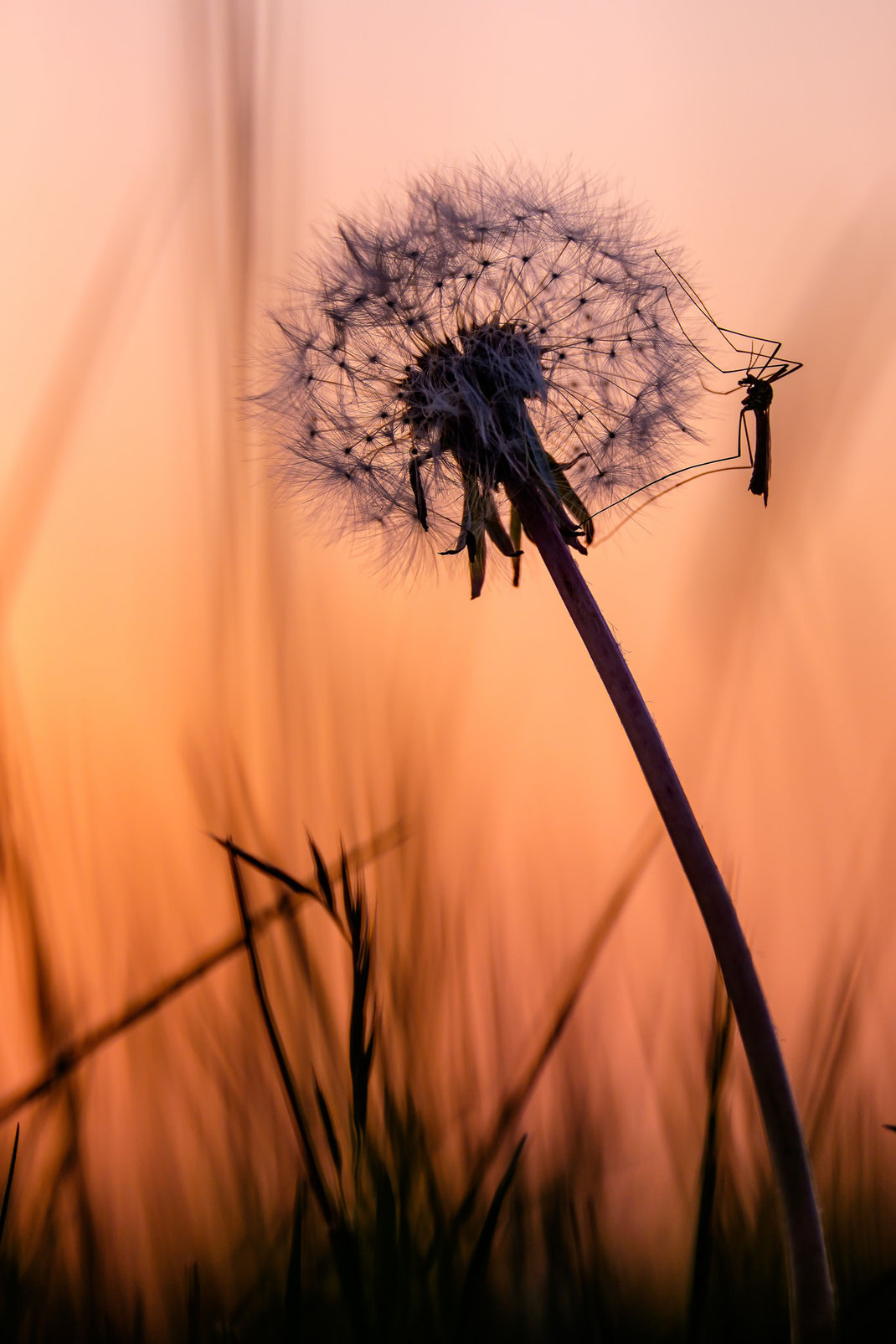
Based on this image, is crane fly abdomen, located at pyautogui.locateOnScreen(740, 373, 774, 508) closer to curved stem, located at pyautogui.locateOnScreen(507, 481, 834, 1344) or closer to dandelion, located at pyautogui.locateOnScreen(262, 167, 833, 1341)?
dandelion, located at pyautogui.locateOnScreen(262, 167, 833, 1341)

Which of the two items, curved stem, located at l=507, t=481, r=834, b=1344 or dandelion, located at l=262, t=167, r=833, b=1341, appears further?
dandelion, located at l=262, t=167, r=833, b=1341

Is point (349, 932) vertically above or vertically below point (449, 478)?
below

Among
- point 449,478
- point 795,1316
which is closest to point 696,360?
point 449,478

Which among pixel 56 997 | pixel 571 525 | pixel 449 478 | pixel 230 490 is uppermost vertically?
pixel 230 490

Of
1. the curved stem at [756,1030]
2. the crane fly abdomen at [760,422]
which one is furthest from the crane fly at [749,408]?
the curved stem at [756,1030]

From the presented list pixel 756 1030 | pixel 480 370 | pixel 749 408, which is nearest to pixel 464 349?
pixel 480 370

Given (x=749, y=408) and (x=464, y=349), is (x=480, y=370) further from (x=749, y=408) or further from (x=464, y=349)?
(x=749, y=408)

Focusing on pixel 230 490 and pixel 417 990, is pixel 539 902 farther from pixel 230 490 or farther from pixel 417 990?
pixel 230 490

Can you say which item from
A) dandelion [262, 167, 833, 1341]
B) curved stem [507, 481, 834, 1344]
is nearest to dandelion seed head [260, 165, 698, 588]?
dandelion [262, 167, 833, 1341]
